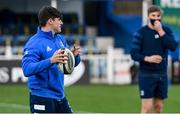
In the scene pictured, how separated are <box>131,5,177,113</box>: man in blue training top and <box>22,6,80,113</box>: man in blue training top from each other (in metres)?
3.27

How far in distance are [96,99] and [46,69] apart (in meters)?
10.2

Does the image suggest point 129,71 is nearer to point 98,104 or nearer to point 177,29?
point 177,29

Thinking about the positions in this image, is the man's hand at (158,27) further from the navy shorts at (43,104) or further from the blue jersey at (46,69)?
the navy shorts at (43,104)

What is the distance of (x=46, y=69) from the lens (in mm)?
7438

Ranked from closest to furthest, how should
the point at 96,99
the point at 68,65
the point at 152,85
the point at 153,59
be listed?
the point at 68,65
the point at 153,59
the point at 152,85
the point at 96,99

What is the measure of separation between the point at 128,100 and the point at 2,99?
125 inches

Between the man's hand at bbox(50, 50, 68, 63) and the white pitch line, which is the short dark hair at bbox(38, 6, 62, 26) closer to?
the man's hand at bbox(50, 50, 68, 63)

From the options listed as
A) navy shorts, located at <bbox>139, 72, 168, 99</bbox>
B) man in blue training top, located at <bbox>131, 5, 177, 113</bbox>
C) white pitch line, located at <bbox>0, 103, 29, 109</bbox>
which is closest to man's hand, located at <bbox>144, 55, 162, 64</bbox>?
man in blue training top, located at <bbox>131, 5, 177, 113</bbox>

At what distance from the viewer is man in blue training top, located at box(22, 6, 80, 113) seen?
7512 millimetres

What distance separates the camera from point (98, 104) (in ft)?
53.4

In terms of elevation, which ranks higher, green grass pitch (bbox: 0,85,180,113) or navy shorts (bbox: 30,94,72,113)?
navy shorts (bbox: 30,94,72,113)

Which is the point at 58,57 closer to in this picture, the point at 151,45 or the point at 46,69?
the point at 46,69

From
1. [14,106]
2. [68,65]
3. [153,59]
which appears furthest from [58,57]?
[14,106]

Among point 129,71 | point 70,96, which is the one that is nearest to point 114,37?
point 129,71
